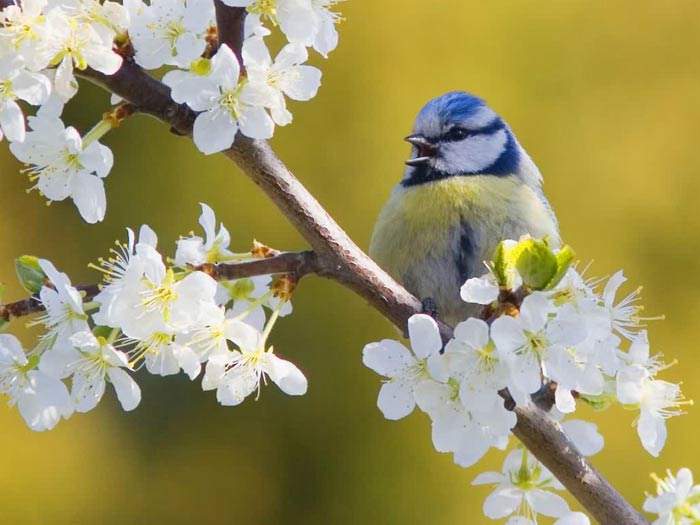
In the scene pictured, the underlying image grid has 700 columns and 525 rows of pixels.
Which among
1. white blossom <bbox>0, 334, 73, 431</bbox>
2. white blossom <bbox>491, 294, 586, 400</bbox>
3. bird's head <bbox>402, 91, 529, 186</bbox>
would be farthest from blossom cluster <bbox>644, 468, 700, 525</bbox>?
bird's head <bbox>402, 91, 529, 186</bbox>

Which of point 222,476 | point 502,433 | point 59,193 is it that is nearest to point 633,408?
point 502,433

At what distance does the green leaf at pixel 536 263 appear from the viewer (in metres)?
0.82

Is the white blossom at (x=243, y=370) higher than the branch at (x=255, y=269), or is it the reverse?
the branch at (x=255, y=269)

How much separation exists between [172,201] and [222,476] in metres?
0.67

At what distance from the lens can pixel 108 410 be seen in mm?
2771

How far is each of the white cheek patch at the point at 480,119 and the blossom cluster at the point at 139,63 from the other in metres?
0.87

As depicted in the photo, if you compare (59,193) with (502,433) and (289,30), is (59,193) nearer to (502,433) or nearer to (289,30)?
(289,30)

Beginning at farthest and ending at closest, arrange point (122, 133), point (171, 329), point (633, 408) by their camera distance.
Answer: point (122, 133) < point (633, 408) < point (171, 329)

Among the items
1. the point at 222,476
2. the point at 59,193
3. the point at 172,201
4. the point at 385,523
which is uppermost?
the point at 59,193

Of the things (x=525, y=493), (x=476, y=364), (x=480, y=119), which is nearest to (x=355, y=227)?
(x=480, y=119)

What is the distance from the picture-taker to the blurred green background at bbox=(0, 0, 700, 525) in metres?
2.62

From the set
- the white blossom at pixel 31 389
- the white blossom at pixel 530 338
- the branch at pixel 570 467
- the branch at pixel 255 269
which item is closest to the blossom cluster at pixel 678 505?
the branch at pixel 570 467

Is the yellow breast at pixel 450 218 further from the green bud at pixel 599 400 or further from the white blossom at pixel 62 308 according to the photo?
the white blossom at pixel 62 308

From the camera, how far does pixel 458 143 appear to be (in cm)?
174
